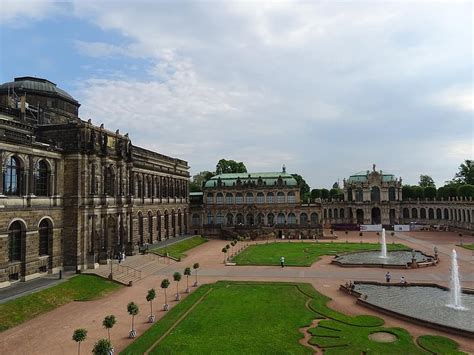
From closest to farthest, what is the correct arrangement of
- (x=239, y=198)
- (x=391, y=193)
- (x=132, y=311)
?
1. (x=132, y=311)
2. (x=239, y=198)
3. (x=391, y=193)

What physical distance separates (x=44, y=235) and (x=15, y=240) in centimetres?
487

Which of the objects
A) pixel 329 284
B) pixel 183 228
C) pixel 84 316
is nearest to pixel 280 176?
pixel 183 228

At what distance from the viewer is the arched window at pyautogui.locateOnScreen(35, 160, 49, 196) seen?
45.8m

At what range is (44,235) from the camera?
4650 centimetres

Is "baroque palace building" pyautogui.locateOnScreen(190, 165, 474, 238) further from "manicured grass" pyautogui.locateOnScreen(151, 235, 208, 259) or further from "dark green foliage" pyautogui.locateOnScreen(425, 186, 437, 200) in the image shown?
"manicured grass" pyautogui.locateOnScreen(151, 235, 208, 259)

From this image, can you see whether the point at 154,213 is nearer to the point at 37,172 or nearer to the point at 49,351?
the point at 37,172

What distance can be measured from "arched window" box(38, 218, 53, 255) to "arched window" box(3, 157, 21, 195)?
5408mm

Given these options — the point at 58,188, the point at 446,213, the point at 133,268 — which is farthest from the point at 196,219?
the point at 446,213

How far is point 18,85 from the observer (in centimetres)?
6419

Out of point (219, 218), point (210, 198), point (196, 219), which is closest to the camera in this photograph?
point (219, 218)

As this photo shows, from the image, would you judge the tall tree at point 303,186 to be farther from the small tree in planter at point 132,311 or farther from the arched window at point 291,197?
the small tree in planter at point 132,311

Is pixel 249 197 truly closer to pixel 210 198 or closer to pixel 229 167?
pixel 210 198

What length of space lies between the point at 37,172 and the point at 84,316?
20.3 m

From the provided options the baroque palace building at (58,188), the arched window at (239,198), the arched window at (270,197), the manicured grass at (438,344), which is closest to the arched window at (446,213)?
the arched window at (270,197)
